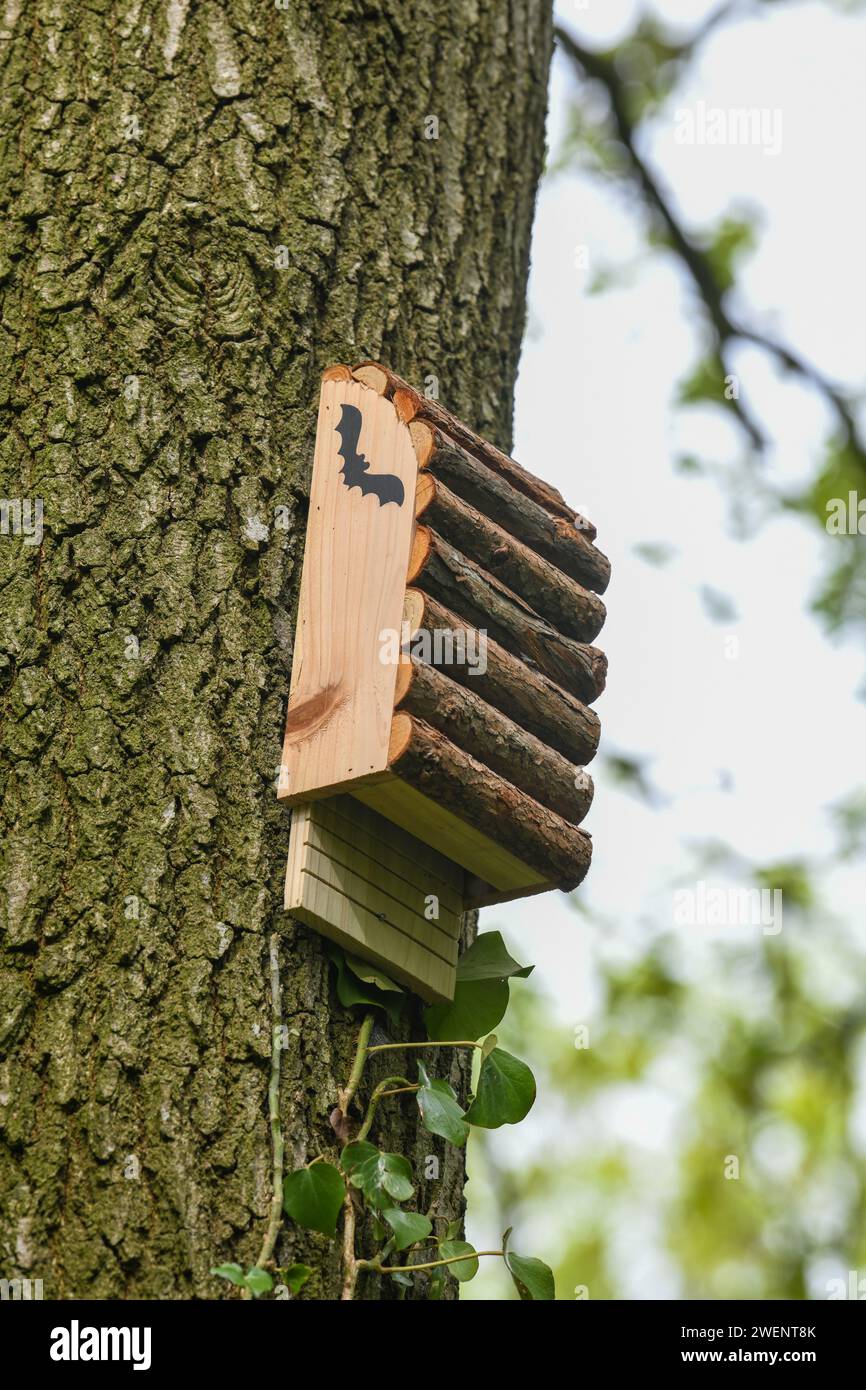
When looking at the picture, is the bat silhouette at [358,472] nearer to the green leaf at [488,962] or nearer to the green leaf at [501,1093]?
the green leaf at [488,962]

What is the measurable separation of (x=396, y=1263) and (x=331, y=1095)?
218 mm

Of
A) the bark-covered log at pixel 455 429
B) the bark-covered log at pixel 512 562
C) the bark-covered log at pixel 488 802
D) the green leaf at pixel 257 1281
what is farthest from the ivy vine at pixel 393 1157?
the bark-covered log at pixel 455 429

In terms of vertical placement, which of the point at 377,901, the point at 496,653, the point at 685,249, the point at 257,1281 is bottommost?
the point at 257,1281

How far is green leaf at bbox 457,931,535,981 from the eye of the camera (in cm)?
201

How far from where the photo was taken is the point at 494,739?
1.83 meters

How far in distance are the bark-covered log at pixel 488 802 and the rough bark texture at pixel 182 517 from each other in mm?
223

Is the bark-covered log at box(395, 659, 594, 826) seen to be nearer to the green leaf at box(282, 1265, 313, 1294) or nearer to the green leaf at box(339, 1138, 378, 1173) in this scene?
the green leaf at box(339, 1138, 378, 1173)

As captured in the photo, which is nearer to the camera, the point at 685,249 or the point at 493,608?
the point at 493,608

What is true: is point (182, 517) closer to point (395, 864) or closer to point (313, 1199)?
point (395, 864)

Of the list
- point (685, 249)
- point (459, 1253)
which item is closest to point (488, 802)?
point (459, 1253)

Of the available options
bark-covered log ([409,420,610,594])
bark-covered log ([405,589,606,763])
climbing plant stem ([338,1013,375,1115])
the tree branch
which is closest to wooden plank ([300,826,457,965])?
climbing plant stem ([338,1013,375,1115])

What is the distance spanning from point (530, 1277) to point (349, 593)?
2.82ft

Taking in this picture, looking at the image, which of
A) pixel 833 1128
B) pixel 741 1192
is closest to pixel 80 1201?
pixel 833 1128
